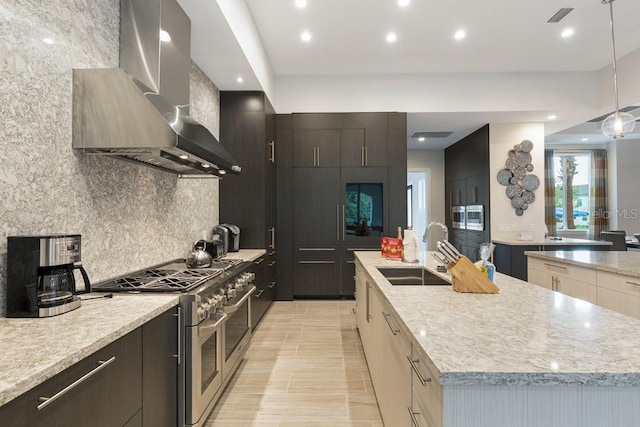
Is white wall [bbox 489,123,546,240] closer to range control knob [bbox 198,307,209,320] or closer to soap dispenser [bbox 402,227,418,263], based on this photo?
soap dispenser [bbox 402,227,418,263]

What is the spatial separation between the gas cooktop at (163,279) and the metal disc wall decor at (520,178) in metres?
4.86

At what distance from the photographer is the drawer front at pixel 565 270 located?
2788mm

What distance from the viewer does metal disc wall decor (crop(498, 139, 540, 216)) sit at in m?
5.67

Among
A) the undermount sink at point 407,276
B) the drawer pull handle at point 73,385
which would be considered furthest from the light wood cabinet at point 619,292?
the drawer pull handle at point 73,385

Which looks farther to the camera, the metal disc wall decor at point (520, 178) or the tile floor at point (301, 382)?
the metal disc wall decor at point (520, 178)

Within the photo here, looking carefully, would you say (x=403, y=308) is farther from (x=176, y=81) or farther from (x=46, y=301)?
(x=176, y=81)

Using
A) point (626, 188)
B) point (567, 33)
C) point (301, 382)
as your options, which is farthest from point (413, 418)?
point (626, 188)

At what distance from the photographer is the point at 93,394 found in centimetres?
112

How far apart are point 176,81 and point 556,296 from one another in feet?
8.52

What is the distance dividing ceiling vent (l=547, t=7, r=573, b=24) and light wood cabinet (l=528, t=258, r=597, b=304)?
254 centimetres

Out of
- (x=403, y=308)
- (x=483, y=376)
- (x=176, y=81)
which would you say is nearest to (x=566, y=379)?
(x=483, y=376)

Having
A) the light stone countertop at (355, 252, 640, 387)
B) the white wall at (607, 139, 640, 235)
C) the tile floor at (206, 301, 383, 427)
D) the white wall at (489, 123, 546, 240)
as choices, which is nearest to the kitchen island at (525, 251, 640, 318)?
the light stone countertop at (355, 252, 640, 387)

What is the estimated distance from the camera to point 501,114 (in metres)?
5.34

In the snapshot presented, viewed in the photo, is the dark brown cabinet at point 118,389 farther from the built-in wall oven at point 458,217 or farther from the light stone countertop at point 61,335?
the built-in wall oven at point 458,217
